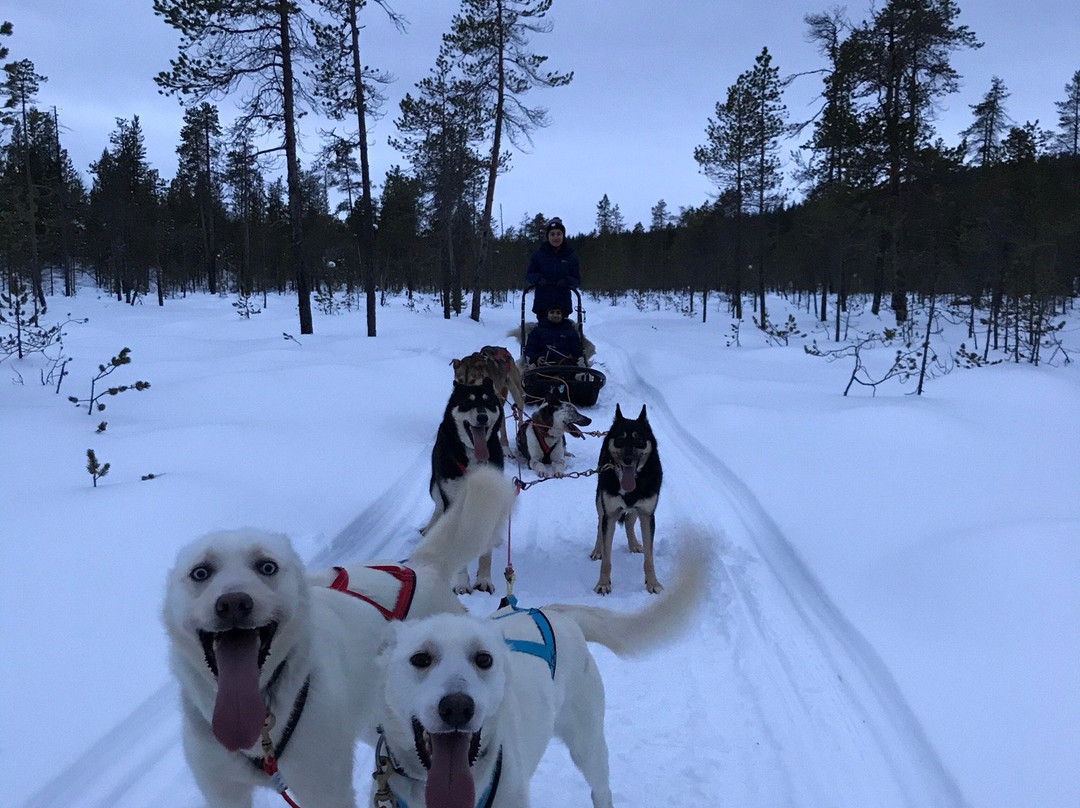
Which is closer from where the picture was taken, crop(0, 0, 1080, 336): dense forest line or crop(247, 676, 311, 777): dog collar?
crop(247, 676, 311, 777): dog collar

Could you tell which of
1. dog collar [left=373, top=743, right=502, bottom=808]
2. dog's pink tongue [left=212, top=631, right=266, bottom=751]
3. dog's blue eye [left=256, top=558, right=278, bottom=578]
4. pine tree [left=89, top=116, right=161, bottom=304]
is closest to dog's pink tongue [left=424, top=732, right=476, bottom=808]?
dog collar [left=373, top=743, right=502, bottom=808]

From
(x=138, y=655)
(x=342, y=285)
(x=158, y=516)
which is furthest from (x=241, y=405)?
(x=342, y=285)

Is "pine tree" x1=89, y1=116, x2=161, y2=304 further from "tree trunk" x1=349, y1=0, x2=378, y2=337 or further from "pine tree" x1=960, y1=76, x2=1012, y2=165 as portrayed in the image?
"pine tree" x1=960, y1=76, x2=1012, y2=165

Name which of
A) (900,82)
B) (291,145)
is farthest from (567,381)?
(900,82)

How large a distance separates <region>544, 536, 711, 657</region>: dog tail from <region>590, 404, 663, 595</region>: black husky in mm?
1936

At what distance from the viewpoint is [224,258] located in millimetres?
47156

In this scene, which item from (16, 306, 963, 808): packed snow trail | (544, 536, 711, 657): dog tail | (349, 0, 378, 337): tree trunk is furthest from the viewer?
(349, 0, 378, 337): tree trunk

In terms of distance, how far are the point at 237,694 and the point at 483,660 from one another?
0.65m

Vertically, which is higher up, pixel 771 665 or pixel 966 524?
pixel 966 524

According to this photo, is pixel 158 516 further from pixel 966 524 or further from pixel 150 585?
pixel 966 524

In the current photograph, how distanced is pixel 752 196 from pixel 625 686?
82.5ft

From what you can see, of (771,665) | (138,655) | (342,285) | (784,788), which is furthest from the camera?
(342,285)

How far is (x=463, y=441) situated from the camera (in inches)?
183

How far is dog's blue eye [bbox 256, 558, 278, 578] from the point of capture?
175 cm
